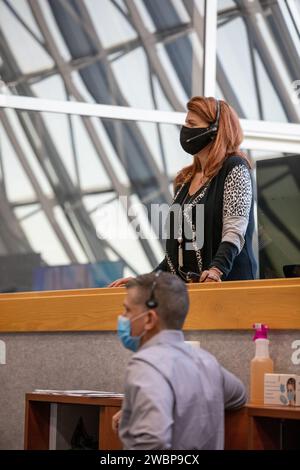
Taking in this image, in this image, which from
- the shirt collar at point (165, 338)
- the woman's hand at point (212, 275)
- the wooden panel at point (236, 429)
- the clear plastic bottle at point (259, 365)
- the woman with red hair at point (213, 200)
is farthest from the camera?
the woman with red hair at point (213, 200)

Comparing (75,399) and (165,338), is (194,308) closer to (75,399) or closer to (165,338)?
(75,399)

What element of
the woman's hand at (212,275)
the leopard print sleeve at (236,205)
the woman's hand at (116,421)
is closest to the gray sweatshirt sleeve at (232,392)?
the woman's hand at (116,421)

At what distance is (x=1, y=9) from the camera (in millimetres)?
11266

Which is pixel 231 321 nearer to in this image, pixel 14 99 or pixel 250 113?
pixel 14 99

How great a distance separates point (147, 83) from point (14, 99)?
4.78 metres

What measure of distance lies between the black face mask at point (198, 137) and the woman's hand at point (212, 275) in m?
0.44

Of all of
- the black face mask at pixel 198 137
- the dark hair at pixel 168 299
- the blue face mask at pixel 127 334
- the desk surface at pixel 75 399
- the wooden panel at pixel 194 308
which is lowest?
the desk surface at pixel 75 399

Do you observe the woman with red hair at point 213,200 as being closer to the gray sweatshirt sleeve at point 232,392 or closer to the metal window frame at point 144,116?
the gray sweatshirt sleeve at point 232,392

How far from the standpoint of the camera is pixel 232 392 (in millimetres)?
2291

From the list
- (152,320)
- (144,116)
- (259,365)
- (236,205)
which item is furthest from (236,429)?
(144,116)

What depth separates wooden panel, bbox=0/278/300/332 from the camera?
259cm

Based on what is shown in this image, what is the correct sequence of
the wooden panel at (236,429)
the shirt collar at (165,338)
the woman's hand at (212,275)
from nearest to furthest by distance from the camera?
the shirt collar at (165,338) → the wooden panel at (236,429) → the woman's hand at (212,275)

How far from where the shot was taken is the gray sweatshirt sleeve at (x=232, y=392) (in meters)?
2.28

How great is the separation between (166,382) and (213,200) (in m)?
1.02
